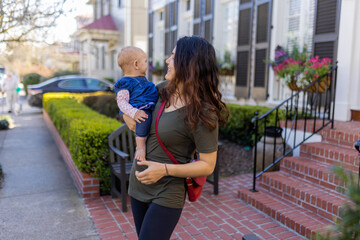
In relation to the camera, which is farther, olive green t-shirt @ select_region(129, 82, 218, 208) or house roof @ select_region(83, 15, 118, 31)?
house roof @ select_region(83, 15, 118, 31)

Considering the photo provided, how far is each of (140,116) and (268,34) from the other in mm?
5817

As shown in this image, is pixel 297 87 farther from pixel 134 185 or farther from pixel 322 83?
pixel 134 185

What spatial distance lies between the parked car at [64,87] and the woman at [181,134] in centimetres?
1156

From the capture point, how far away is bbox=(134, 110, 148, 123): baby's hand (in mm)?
1809

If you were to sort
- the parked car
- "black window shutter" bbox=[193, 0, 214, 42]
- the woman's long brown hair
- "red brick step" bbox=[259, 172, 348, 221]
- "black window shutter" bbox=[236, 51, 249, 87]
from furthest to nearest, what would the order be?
the parked car → "black window shutter" bbox=[193, 0, 214, 42] → "black window shutter" bbox=[236, 51, 249, 87] → "red brick step" bbox=[259, 172, 348, 221] → the woman's long brown hair

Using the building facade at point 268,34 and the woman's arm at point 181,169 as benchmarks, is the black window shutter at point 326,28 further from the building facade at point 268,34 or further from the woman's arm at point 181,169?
the woman's arm at point 181,169

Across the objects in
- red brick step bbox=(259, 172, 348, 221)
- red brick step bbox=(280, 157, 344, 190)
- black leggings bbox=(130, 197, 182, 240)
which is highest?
black leggings bbox=(130, 197, 182, 240)

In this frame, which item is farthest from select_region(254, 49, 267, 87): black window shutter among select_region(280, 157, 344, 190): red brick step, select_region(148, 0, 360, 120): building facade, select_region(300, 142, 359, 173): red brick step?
select_region(280, 157, 344, 190): red brick step

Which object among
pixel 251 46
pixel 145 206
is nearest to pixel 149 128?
pixel 145 206

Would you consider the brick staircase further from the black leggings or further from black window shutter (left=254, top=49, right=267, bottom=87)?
black window shutter (left=254, top=49, right=267, bottom=87)

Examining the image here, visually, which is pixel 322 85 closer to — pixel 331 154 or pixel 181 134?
pixel 331 154

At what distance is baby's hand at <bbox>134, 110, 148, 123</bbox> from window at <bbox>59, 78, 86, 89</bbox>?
40.1 ft

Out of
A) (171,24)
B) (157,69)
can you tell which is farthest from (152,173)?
(157,69)

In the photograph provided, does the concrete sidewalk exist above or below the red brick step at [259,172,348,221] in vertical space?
below
